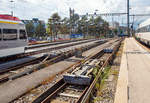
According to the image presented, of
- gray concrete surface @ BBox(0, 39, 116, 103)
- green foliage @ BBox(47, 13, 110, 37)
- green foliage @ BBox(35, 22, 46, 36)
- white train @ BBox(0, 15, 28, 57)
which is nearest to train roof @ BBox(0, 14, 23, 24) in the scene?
white train @ BBox(0, 15, 28, 57)

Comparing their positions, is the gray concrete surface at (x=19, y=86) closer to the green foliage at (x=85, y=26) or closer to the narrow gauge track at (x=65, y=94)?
the narrow gauge track at (x=65, y=94)

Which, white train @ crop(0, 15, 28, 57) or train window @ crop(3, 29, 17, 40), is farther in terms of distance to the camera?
train window @ crop(3, 29, 17, 40)

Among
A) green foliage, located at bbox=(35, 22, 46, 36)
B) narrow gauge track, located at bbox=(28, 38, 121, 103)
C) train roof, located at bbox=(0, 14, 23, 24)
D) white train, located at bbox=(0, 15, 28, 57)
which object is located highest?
green foliage, located at bbox=(35, 22, 46, 36)

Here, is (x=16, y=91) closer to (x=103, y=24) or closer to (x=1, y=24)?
(x=1, y=24)

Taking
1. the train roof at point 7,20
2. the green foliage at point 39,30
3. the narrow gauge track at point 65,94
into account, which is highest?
the green foliage at point 39,30

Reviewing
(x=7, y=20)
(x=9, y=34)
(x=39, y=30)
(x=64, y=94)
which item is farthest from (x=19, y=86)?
(x=39, y=30)

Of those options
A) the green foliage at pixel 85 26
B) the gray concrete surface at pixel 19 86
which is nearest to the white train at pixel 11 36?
the gray concrete surface at pixel 19 86

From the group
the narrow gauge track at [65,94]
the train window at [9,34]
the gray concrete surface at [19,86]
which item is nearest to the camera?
the narrow gauge track at [65,94]

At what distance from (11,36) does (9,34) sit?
10.4 inches

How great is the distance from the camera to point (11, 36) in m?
13.2

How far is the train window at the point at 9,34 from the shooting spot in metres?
12.5

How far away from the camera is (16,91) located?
6855 mm

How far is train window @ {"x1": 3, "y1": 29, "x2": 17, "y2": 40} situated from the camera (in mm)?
12469

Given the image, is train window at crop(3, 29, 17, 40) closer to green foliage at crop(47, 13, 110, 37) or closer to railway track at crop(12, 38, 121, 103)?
railway track at crop(12, 38, 121, 103)
